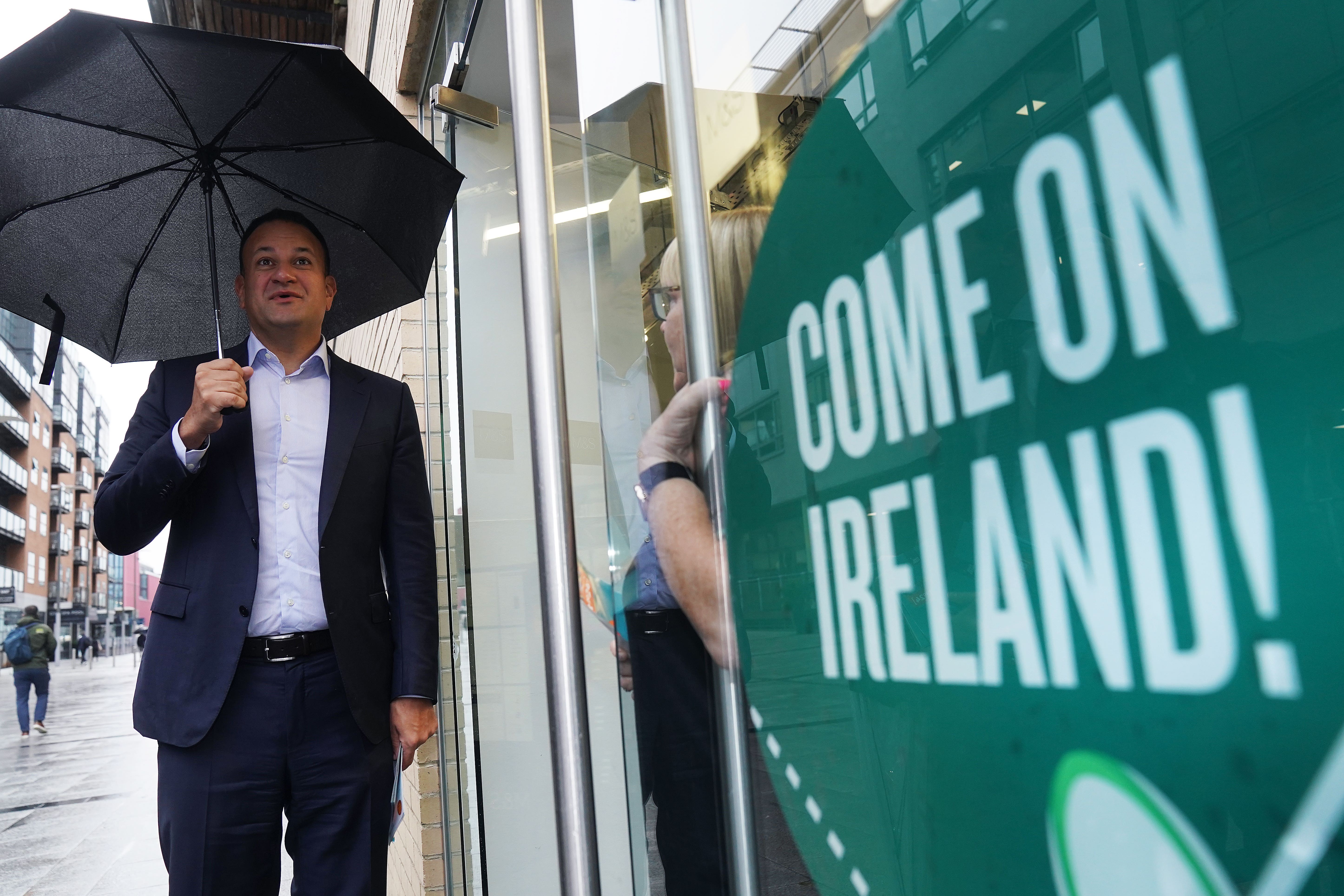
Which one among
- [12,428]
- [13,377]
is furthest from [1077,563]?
[13,377]

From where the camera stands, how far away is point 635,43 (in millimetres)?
1236

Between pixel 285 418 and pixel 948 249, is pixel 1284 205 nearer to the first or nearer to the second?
pixel 948 249

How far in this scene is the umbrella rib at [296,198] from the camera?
6.42 ft

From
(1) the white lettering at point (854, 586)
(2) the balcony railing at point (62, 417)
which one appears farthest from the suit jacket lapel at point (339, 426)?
(2) the balcony railing at point (62, 417)

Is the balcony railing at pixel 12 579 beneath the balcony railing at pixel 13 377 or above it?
beneath

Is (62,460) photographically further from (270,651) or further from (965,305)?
(965,305)

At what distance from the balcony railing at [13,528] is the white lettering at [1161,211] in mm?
55230

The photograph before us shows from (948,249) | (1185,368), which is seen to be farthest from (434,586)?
(1185,368)

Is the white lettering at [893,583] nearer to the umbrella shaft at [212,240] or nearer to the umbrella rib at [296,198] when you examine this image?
the umbrella shaft at [212,240]

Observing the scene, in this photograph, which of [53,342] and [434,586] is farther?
[434,586]

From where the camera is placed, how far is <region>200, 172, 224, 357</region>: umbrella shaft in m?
1.71

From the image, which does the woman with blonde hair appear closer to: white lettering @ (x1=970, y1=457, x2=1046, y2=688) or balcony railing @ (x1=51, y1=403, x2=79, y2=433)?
white lettering @ (x1=970, y1=457, x2=1046, y2=688)

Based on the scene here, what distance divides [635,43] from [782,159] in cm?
45

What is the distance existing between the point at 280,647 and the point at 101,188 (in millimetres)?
1060
